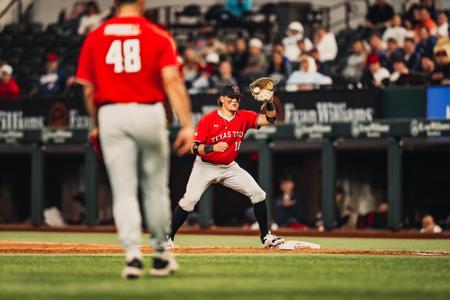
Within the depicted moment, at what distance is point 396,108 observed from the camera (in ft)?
68.0

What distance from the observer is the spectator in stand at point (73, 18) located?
27406 millimetres

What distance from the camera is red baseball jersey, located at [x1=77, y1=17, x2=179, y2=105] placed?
8.41 meters

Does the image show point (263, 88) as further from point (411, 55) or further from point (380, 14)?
point (380, 14)

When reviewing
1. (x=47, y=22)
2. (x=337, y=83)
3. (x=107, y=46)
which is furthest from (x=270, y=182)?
(x=107, y=46)

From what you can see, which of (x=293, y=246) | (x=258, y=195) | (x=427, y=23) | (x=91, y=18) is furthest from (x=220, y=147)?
(x=91, y=18)

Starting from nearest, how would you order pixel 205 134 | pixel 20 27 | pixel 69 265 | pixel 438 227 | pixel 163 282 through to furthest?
pixel 163 282, pixel 69 265, pixel 205 134, pixel 438 227, pixel 20 27

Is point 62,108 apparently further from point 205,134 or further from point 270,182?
point 205,134

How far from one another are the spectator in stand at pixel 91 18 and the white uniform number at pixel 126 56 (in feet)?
60.7

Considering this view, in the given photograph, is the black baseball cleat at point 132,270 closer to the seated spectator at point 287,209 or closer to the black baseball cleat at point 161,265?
the black baseball cleat at point 161,265

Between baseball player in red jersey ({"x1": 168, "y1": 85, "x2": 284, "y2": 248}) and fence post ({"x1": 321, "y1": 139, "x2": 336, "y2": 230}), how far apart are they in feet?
24.6

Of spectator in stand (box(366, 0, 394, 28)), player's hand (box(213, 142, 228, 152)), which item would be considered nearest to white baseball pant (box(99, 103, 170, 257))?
player's hand (box(213, 142, 228, 152))

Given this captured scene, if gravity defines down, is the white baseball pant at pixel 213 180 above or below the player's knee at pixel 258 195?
above

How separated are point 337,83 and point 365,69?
1.88 ft

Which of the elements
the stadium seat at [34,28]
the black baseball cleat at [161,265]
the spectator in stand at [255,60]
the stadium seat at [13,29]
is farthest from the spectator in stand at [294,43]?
the black baseball cleat at [161,265]
